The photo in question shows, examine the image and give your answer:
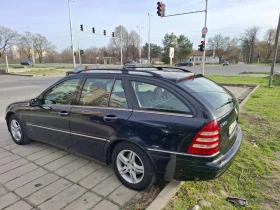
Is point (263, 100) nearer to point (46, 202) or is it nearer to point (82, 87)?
point (82, 87)

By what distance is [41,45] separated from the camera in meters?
71.7

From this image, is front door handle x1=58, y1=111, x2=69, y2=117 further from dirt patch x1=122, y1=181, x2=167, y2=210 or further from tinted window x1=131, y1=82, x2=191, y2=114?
dirt patch x1=122, y1=181, x2=167, y2=210

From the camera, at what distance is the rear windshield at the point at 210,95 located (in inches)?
91.3

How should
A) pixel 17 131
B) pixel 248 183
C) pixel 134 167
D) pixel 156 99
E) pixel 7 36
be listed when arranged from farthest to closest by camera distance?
pixel 7 36
pixel 17 131
pixel 248 183
pixel 134 167
pixel 156 99

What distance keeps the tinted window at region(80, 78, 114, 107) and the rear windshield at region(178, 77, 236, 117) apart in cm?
104

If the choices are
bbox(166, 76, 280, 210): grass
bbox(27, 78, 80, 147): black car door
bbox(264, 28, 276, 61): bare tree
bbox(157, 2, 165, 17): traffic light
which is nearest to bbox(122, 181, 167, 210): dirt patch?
bbox(166, 76, 280, 210): grass

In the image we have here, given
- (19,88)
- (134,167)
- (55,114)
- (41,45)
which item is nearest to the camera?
(134,167)

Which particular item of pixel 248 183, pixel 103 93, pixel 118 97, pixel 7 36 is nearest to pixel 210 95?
pixel 118 97

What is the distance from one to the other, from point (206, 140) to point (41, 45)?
81.3 metres

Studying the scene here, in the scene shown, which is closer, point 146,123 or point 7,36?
point 146,123

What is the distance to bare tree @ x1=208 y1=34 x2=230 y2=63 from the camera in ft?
275

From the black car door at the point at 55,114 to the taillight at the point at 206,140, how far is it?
199 cm

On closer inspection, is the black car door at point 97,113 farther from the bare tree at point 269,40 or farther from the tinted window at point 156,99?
the bare tree at point 269,40

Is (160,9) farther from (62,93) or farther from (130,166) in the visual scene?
(130,166)
